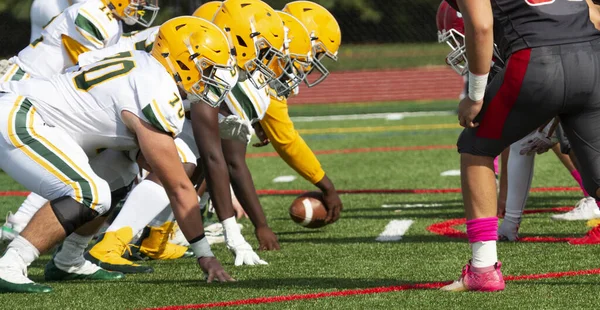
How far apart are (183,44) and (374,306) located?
1.48 metres

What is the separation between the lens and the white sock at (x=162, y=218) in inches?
218

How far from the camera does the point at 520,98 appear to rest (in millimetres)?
4027

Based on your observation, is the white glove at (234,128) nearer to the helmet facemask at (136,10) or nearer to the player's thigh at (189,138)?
the player's thigh at (189,138)

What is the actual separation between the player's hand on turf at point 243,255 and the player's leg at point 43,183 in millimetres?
891

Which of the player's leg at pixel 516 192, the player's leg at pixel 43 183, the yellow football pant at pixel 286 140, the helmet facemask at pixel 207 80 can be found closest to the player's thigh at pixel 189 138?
the yellow football pant at pixel 286 140

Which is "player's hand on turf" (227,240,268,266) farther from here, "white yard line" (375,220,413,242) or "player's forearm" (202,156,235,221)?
"white yard line" (375,220,413,242)

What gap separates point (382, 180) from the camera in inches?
361

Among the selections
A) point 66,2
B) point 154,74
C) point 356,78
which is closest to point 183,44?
point 154,74

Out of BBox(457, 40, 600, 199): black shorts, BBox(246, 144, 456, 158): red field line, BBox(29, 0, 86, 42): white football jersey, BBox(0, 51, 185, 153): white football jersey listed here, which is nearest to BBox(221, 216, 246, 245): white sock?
BBox(0, 51, 185, 153): white football jersey

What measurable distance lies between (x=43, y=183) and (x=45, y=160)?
107 millimetres

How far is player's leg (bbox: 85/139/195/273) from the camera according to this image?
5176mm

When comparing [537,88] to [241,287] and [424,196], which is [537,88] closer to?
[241,287]

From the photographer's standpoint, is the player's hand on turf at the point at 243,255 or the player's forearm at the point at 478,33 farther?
the player's hand on turf at the point at 243,255

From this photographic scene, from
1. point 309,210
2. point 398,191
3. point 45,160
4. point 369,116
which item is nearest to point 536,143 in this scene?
point 309,210
